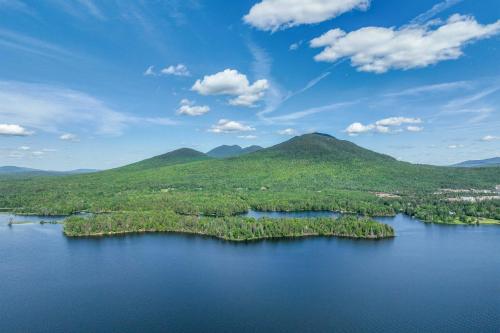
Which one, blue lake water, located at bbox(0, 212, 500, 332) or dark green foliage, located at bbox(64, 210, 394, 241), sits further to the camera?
dark green foliage, located at bbox(64, 210, 394, 241)

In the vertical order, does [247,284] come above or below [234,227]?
below

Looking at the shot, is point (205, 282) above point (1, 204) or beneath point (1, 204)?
beneath

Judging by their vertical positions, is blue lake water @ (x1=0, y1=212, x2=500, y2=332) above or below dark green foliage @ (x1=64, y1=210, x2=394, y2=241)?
below

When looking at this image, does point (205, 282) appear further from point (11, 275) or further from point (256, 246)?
point (11, 275)

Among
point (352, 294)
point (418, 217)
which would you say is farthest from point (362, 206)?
point (352, 294)
